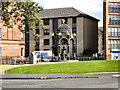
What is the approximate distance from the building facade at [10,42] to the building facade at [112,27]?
82.9 ft

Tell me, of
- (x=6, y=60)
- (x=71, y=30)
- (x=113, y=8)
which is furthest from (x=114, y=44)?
(x=6, y=60)

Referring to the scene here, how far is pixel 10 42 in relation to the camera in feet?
153

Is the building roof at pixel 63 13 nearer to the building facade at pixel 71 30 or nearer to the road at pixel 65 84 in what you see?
the building facade at pixel 71 30

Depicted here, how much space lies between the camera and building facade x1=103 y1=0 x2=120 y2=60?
64188 mm

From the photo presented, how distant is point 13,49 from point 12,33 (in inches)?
122

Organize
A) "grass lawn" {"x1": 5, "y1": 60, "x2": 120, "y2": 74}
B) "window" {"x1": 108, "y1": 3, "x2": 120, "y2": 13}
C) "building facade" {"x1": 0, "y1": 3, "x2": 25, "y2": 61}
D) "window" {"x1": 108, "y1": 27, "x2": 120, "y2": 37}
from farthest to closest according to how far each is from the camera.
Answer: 1. "window" {"x1": 108, "y1": 3, "x2": 120, "y2": 13}
2. "window" {"x1": 108, "y1": 27, "x2": 120, "y2": 37}
3. "building facade" {"x1": 0, "y1": 3, "x2": 25, "y2": 61}
4. "grass lawn" {"x1": 5, "y1": 60, "x2": 120, "y2": 74}

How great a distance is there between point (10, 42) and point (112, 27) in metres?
30.1

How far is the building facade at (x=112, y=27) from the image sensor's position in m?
64.2

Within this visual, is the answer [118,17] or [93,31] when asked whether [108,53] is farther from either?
[93,31]

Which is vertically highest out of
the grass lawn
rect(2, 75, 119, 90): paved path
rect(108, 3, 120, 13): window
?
rect(108, 3, 120, 13): window

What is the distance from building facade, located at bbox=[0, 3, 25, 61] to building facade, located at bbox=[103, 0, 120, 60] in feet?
82.9

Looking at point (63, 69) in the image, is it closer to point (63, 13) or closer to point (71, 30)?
point (71, 30)

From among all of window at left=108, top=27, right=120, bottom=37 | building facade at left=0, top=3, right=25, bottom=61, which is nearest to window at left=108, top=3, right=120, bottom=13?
window at left=108, top=27, right=120, bottom=37

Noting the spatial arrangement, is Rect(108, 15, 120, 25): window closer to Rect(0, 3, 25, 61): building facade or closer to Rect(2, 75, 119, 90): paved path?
Rect(0, 3, 25, 61): building facade
